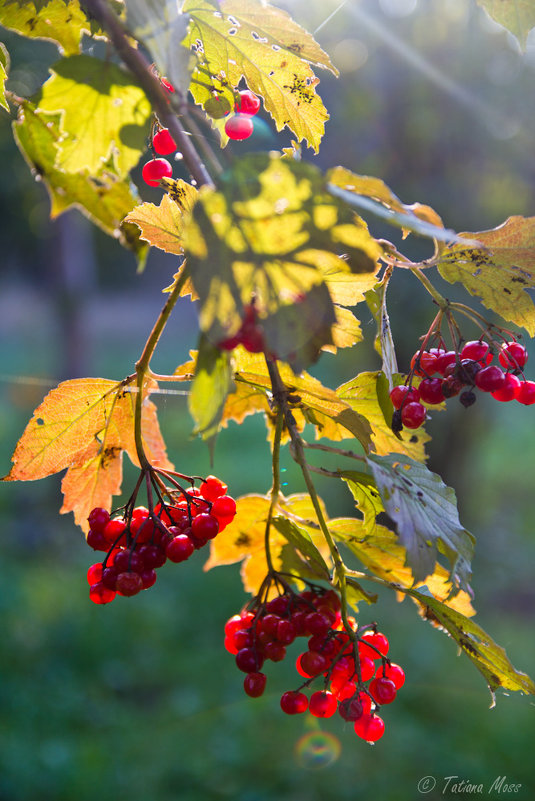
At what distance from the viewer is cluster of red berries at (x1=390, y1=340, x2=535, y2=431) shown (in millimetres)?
1017

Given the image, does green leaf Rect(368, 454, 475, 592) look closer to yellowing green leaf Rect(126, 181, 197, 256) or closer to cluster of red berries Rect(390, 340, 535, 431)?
cluster of red berries Rect(390, 340, 535, 431)

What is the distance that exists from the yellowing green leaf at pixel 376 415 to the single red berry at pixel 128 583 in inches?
16.6

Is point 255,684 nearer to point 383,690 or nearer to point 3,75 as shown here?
point 383,690

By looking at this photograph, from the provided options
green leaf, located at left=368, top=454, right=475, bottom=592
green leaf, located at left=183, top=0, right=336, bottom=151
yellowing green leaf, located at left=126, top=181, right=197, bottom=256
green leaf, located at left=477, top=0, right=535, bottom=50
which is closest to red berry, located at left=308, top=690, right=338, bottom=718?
green leaf, located at left=368, top=454, right=475, bottom=592

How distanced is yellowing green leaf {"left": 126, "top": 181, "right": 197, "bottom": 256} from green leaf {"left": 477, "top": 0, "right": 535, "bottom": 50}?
0.46 meters

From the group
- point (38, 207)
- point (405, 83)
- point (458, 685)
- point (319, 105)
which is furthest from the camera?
point (38, 207)

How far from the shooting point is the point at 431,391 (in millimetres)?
1025

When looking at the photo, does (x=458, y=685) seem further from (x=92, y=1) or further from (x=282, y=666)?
(x=92, y=1)

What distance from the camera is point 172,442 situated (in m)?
9.45

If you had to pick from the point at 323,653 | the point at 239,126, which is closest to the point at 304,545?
the point at 323,653

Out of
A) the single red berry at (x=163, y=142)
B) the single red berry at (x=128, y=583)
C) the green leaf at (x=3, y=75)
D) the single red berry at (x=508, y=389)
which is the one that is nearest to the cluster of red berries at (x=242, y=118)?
the single red berry at (x=163, y=142)

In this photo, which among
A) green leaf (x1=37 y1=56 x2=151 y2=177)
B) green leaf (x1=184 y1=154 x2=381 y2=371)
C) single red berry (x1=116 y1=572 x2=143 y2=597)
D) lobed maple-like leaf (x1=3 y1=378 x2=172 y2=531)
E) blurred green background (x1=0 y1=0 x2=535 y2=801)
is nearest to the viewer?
green leaf (x1=184 y1=154 x2=381 y2=371)

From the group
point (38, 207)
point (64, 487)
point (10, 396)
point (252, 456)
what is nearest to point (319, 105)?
point (64, 487)

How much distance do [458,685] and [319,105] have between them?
4351 mm
